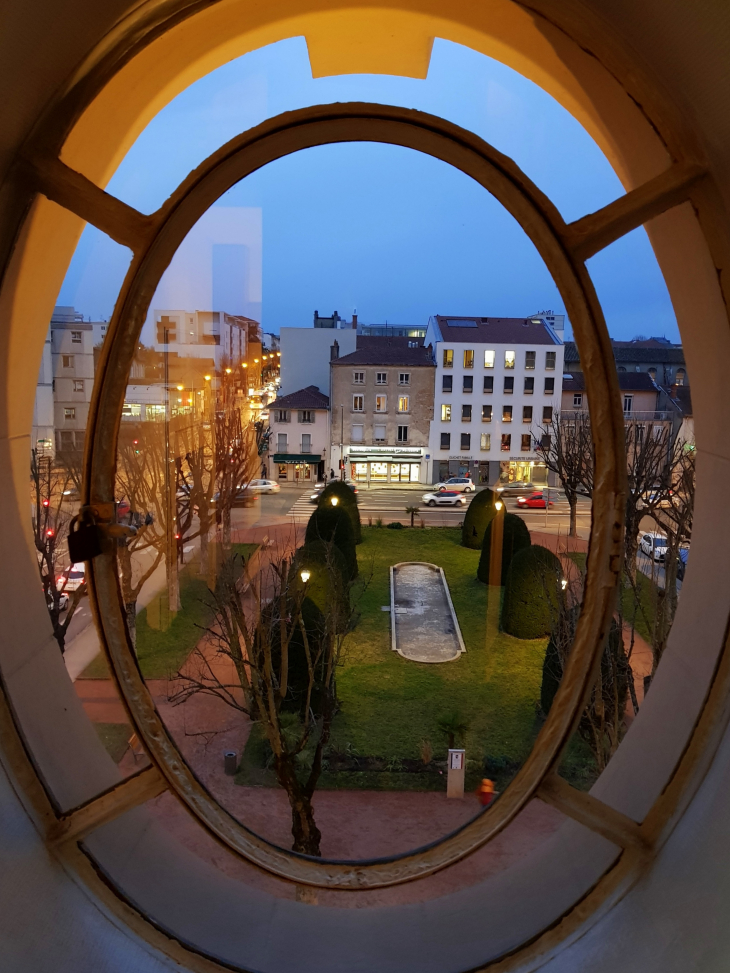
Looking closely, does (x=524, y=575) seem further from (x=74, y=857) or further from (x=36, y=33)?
(x=36, y=33)

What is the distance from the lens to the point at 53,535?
2.71 m

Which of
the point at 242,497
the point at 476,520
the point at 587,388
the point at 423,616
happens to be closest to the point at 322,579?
the point at 242,497

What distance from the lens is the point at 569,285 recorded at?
0.90 metres

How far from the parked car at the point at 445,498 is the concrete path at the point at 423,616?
84 cm

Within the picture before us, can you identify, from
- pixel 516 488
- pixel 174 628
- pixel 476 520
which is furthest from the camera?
pixel 476 520

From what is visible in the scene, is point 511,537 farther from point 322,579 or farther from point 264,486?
point 264,486

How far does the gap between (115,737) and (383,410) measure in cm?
327

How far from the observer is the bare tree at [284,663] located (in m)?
2.79

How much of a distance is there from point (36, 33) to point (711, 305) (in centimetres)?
98

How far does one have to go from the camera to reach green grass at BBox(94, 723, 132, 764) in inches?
42.5

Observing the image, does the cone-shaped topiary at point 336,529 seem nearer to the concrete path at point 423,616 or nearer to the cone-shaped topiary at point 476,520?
the concrete path at point 423,616

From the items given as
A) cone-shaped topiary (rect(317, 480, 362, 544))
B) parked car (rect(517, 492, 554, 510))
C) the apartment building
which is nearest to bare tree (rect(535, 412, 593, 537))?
parked car (rect(517, 492, 554, 510))

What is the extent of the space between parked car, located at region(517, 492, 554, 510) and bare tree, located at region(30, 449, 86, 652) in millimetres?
3216

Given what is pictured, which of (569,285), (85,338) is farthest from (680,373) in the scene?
(85,338)
